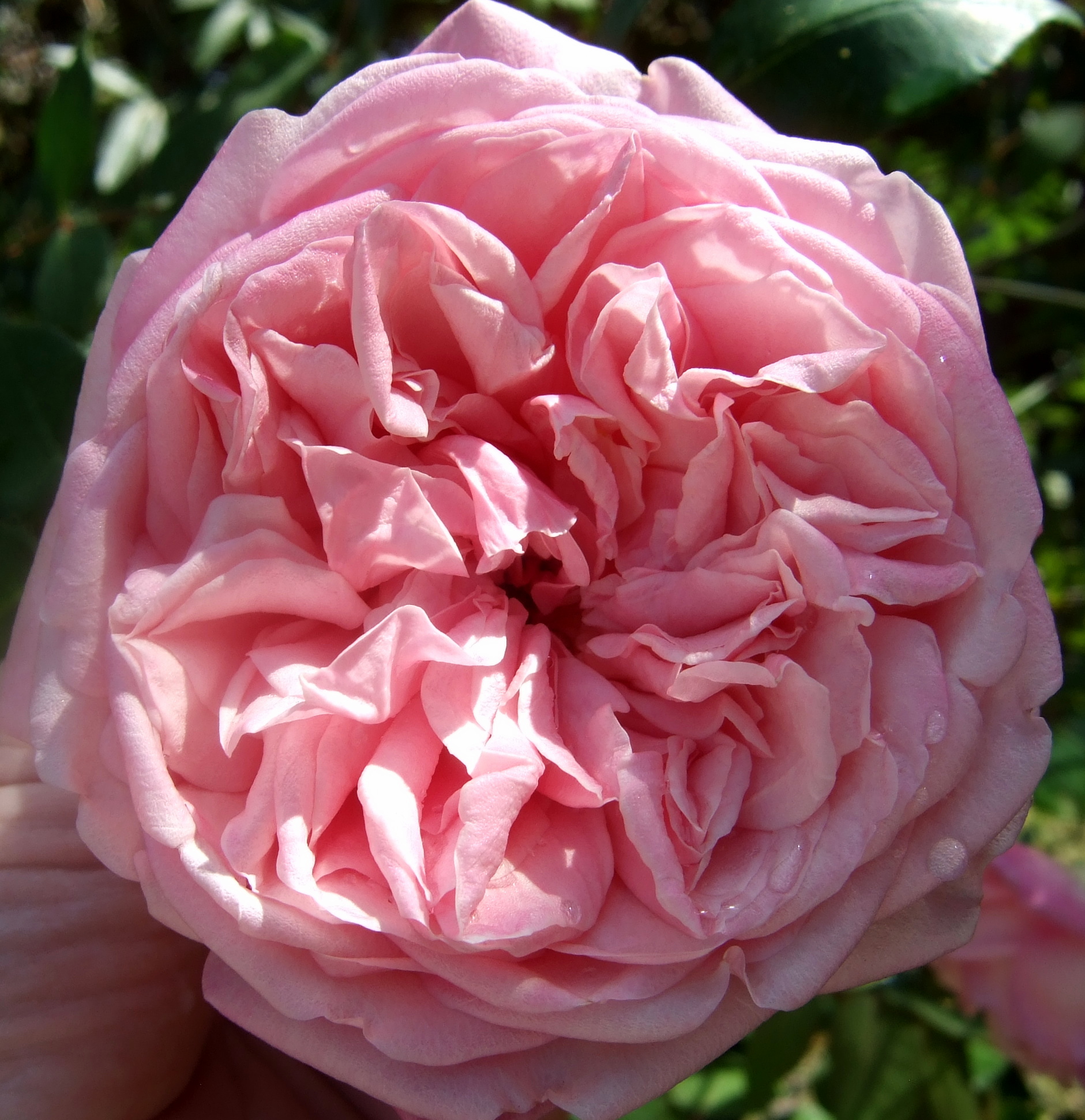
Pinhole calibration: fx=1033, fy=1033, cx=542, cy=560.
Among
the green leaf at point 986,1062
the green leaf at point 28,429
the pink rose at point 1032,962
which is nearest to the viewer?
the green leaf at point 28,429

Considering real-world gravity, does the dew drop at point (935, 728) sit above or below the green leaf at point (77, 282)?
above

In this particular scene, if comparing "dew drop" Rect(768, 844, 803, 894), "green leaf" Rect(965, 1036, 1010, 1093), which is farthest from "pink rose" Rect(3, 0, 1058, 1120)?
"green leaf" Rect(965, 1036, 1010, 1093)

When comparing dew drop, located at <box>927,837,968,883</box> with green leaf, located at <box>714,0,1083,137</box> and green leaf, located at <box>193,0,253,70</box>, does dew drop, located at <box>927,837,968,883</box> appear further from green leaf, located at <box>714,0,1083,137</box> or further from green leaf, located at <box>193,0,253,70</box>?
green leaf, located at <box>193,0,253,70</box>

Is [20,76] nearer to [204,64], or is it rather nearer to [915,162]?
[204,64]

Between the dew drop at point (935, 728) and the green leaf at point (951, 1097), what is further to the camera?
the green leaf at point (951, 1097)

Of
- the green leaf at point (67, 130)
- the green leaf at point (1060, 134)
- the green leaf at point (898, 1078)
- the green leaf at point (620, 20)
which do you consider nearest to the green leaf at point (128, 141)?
the green leaf at point (67, 130)

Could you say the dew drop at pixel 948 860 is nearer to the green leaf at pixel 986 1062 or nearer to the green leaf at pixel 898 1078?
the green leaf at pixel 898 1078
